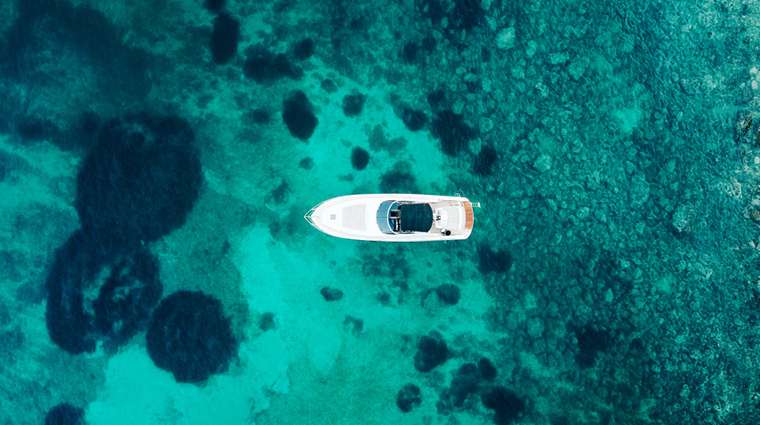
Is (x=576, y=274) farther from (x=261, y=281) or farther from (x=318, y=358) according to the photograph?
(x=261, y=281)

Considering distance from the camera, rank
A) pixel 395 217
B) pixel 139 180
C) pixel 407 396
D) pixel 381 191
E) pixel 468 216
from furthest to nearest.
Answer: pixel 407 396 < pixel 381 191 < pixel 139 180 < pixel 395 217 < pixel 468 216

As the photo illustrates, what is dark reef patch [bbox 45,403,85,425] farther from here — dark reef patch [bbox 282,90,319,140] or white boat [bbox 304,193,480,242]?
dark reef patch [bbox 282,90,319,140]

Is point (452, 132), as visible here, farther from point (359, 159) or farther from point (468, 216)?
point (359, 159)

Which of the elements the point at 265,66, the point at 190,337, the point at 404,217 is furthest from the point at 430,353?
the point at 265,66

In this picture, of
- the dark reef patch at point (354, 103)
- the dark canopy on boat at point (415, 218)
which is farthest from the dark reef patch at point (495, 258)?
the dark reef patch at point (354, 103)

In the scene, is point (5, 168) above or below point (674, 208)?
below

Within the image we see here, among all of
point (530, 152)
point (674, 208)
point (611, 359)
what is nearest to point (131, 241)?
point (530, 152)

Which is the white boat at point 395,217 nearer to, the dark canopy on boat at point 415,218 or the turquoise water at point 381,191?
the dark canopy on boat at point 415,218
